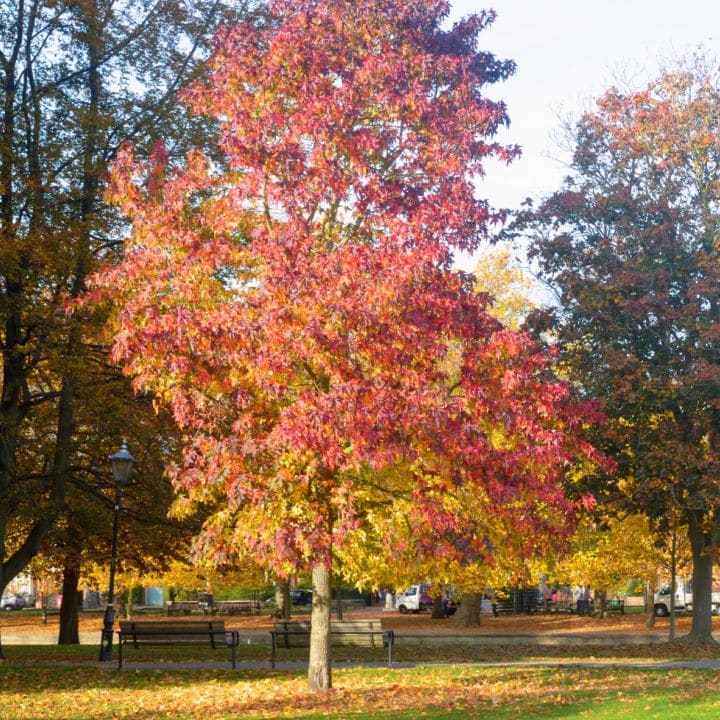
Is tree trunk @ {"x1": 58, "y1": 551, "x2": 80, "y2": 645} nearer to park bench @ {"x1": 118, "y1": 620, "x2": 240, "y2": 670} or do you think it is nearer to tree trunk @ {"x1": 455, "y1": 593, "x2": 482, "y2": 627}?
park bench @ {"x1": 118, "y1": 620, "x2": 240, "y2": 670}

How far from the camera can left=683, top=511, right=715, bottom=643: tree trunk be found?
2547 centimetres

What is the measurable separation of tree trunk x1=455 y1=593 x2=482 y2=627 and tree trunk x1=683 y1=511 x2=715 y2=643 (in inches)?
533

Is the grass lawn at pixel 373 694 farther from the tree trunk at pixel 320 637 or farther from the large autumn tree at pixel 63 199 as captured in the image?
the large autumn tree at pixel 63 199

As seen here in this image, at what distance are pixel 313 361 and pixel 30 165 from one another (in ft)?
34.9

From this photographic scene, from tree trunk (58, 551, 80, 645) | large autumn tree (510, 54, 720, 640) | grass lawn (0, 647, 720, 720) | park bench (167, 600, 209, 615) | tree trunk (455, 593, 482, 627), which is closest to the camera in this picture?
grass lawn (0, 647, 720, 720)

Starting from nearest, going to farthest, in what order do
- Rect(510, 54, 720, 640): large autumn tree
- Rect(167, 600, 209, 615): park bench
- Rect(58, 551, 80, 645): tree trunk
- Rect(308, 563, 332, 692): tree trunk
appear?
Rect(308, 563, 332, 692): tree trunk, Rect(510, 54, 720, 640): large autumn tree, Rect(58, 551, 80, 645): tree trunk, Rect(167, 600, 209, 615): park bench

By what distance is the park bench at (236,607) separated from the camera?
50969 millimetres

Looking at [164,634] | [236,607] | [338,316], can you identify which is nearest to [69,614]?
[164,634]

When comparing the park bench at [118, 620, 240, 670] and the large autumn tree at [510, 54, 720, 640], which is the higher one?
the large autumn tree at [510, 54, 720, 640]

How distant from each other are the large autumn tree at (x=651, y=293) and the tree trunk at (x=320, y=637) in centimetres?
1033

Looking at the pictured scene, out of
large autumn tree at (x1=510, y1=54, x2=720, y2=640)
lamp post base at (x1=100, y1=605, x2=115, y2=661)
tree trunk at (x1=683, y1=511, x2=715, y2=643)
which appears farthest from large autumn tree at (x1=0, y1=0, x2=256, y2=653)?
tree trunk at (x1=683, y1=511, x2=715, y2=643)

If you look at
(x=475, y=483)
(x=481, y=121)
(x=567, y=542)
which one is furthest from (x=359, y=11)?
(x=567, y=542)

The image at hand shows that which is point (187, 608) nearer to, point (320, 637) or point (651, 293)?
point (651, 293)

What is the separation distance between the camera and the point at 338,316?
12125 mm
